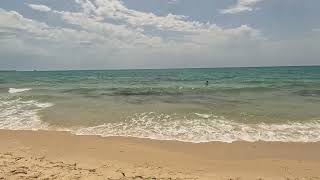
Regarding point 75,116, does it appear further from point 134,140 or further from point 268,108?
→ point 268,108

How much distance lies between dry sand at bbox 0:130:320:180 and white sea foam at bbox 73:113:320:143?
61 cm

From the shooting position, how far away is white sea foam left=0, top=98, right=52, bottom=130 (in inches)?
503

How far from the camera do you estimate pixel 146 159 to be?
27.3 ft

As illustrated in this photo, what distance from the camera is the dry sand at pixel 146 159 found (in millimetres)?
6965

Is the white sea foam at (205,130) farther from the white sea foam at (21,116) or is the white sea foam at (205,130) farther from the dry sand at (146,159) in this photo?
the white sea foam at (21,116)

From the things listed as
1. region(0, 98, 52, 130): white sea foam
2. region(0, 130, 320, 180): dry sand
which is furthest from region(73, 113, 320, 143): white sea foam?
region(0, 98, 52, 130): white sea foam

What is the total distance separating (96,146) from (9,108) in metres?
9.23

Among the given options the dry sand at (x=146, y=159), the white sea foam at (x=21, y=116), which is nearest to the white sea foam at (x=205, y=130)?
the dry sand at (x=146, y=159)

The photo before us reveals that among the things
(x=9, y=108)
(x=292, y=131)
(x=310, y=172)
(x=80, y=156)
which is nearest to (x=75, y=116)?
(x=9, y=108)

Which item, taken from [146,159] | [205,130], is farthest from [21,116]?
[146,159]

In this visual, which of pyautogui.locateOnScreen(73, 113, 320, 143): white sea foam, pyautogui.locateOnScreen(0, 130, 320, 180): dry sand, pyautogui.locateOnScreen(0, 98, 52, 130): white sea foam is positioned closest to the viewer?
pyautogui.locateOnScreen(0, 130, 320, 180): dry sand

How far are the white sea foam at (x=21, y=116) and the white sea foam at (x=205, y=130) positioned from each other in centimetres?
224

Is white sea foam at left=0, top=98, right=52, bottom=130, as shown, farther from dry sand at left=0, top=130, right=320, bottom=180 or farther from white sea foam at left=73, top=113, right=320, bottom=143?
white sea foam at left=73, top=113, right=320, bottom=143

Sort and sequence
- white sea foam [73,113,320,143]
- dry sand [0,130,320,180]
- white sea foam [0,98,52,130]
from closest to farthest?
dry sand [0,130,320,180] → white sea foam [73,113,320,143] → white sea foam [0,98,52,130]
